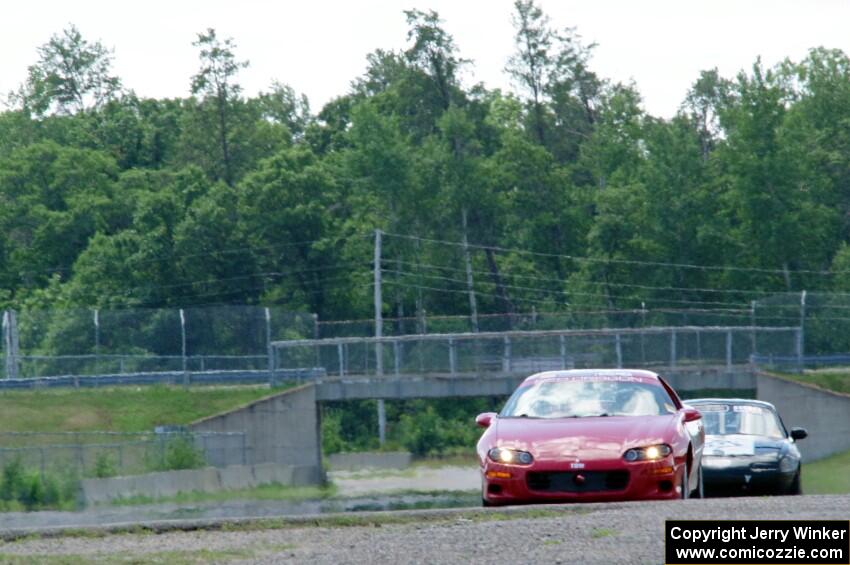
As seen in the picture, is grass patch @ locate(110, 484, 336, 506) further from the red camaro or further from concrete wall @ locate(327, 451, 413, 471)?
concrete wall @ locate(327, 451, 413, 471)

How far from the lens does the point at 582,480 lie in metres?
14.2

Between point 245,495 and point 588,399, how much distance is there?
19.4m

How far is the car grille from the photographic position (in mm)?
14211

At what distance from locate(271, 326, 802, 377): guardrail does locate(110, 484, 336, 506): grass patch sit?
304 inches

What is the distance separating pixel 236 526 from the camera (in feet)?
41.6

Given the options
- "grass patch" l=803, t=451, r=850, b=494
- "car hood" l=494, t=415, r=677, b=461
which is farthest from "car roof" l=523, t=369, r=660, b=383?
"grass patch" l=803, t=451, r=850, b=494

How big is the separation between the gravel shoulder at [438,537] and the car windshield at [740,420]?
6856 mm

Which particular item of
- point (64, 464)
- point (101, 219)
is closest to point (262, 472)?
point (64, 464)

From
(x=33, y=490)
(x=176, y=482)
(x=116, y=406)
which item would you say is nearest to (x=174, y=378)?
(x=116, y=406)

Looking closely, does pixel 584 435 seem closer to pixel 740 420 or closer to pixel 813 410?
pixel 740 420

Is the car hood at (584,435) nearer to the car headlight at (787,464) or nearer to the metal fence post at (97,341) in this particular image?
the car headlight at (787,464)

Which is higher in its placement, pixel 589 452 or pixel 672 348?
pixel 589 452

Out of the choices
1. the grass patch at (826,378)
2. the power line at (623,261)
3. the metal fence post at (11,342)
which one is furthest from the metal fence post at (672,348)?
the power line at (623,261)

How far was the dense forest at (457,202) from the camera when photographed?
7594cm
